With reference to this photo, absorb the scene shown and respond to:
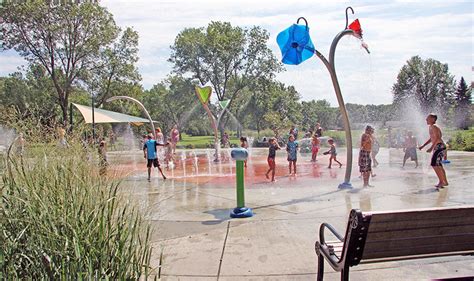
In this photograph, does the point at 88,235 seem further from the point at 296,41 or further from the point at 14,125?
A: the point at 296,41

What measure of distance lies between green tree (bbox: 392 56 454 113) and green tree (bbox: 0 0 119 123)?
149 ft

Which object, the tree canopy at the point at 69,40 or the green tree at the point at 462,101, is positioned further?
the green tree at the point at 462,101

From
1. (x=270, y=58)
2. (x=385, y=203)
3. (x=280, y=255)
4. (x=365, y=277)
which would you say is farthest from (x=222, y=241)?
(x=270, y=58)

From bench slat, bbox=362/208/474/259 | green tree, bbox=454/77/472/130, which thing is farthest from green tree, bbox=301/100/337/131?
bench slat, bbox=362/208/474/259

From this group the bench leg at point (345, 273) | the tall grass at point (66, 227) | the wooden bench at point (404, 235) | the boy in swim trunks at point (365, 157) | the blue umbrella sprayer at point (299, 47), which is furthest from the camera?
the boy in swim trunks at point (365, 157)

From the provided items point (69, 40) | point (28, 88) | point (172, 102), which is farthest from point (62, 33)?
point (172, 102)

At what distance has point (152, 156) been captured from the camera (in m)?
12.4

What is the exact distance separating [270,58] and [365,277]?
1657 inches

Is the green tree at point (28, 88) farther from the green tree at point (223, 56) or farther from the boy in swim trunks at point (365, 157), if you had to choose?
the boy in swim trunks at point (365, 157)

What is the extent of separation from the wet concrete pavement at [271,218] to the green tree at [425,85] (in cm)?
5262

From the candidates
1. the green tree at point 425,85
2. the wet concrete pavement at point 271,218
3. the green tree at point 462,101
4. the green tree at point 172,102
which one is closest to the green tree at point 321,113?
the green tree at point 425,85

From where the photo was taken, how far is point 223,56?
43.4 m

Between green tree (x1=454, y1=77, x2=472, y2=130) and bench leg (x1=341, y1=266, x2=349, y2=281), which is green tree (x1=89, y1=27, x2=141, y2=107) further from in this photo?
green tree (x1=454, y1=77, x2=472, y2=130)

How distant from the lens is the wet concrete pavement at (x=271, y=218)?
4.30 meters
